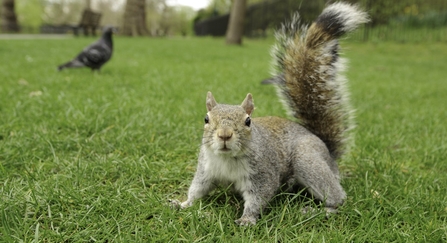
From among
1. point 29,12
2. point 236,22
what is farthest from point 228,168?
point 29,12

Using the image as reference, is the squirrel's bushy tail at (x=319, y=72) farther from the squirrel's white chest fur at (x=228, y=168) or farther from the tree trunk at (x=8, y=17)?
the tree trunk at (x=8, y=17)

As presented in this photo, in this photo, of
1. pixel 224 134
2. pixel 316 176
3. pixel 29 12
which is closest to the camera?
pixel 224 134

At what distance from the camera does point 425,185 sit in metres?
1.95

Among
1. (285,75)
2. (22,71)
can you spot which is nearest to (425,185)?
(285,75)

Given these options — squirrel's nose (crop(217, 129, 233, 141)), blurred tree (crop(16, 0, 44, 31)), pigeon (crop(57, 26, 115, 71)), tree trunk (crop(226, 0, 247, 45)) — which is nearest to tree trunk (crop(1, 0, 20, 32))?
tree trunk (crop(226, 0, 247, 45))

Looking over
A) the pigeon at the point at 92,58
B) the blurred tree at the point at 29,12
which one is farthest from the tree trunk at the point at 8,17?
the blurred tree at the point at 29,12

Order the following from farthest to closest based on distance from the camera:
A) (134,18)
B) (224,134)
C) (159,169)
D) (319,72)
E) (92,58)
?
(134,18) < (92,58) < (159,169) < (319,72) < (224,134)

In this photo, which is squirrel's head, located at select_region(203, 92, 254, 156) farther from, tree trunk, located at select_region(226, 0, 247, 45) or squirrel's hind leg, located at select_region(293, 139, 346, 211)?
tree trunk, located at select_region(226, 0, 247, 45)

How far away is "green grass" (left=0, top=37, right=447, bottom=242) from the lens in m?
1.44

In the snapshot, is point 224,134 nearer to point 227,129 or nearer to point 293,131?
point 227,129

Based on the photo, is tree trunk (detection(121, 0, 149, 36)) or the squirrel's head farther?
tree trunk (detection(121, 0, 149, 36))

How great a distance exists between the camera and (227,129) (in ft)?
4.57

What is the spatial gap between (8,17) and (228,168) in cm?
2190

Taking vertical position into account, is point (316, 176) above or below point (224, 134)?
below
